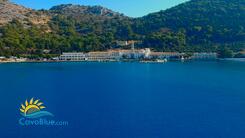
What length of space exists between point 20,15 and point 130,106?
78.7 metres

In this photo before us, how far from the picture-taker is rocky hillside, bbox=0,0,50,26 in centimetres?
9719

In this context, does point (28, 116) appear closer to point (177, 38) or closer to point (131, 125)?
point (131, 125)

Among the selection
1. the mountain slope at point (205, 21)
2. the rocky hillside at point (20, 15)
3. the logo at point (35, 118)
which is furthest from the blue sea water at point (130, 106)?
the rocky hillside at point (20, 15)

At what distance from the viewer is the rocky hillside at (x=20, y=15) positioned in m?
97.2

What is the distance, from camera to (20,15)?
10069cm

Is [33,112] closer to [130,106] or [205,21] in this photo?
[130,106]

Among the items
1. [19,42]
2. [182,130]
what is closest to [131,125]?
[182,130]

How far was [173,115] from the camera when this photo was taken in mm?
24766

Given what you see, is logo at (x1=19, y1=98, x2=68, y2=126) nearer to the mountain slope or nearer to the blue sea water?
the blue sea water

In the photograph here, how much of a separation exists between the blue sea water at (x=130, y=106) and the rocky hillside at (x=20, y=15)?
2196 inches

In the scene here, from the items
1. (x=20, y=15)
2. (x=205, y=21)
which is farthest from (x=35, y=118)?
(x=20, y=15)

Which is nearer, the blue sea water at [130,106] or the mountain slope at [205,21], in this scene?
the blue sea water at [130,106]

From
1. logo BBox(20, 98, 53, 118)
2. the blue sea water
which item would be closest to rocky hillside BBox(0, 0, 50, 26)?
the blue sea water

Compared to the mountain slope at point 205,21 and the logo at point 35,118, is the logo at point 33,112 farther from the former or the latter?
the mountain slope at point 205,21
